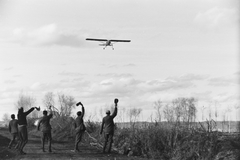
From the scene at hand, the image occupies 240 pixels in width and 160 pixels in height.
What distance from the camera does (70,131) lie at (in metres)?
33.0

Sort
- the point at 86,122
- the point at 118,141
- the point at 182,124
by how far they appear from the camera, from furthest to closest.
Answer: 1. the point at 86,122
2. the point at 118,141
3. the point at 182,124

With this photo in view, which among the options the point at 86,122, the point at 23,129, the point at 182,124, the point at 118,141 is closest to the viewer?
the point at 23,129

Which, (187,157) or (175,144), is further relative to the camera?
(175,144)

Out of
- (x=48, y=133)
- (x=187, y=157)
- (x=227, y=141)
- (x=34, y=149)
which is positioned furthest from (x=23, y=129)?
(x=227, y=141)

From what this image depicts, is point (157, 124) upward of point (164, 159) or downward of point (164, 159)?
upward

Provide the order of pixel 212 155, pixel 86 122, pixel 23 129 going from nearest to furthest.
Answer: pixel 212 155 → pixel 23 129 → pixel 86 122

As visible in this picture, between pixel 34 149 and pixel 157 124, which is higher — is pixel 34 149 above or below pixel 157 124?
below

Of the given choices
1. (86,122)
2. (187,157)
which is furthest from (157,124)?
(86,122)

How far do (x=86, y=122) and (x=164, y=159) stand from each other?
12.3 meters

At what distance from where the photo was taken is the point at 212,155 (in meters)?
18.9

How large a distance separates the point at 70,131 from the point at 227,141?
16467mm

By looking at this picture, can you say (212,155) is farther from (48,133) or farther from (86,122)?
(86,122)

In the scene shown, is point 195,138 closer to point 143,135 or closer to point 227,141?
point 227,141

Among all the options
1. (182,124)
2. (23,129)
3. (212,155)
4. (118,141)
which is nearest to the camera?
(212,155)
